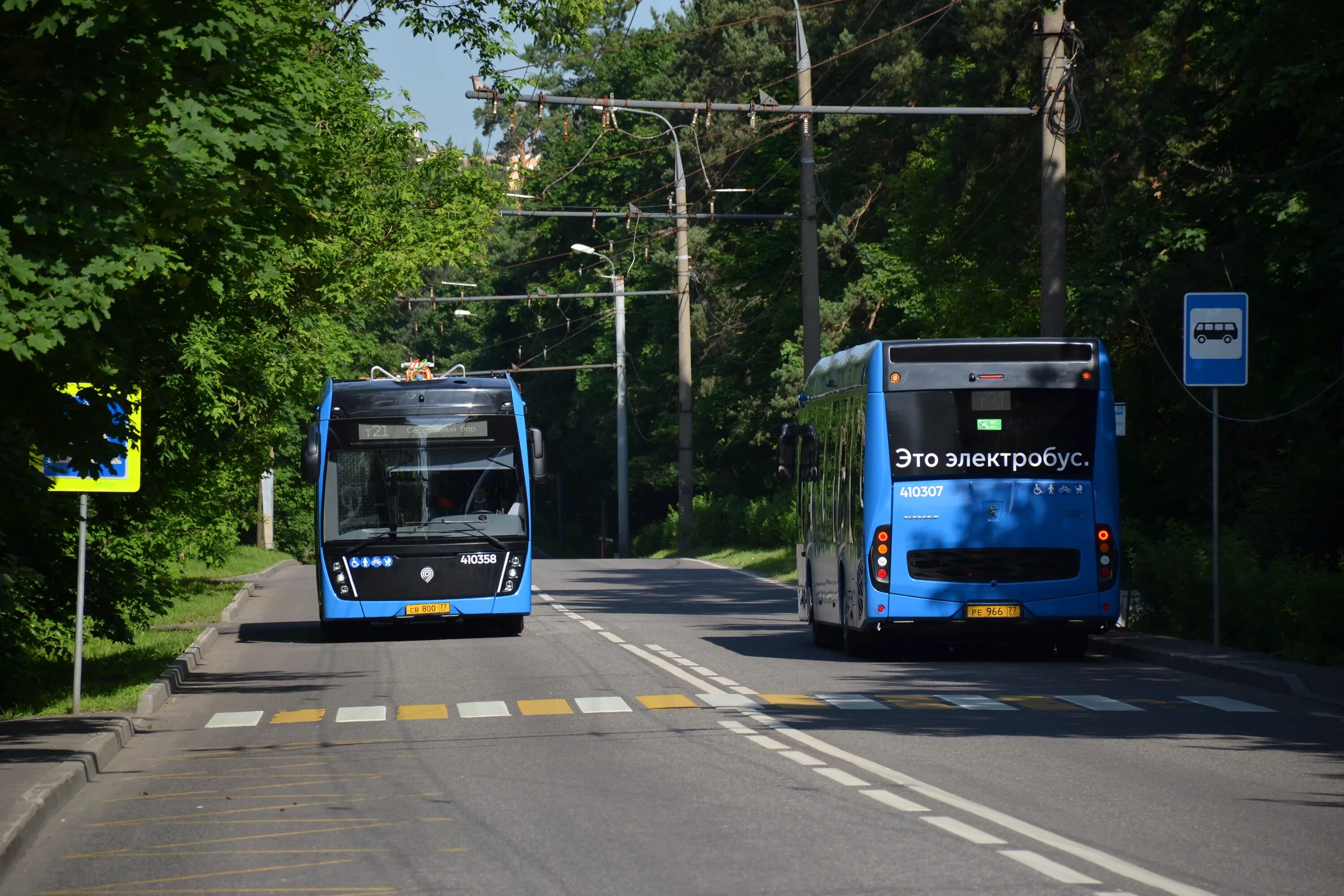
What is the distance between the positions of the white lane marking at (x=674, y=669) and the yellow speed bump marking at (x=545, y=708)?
1.38m

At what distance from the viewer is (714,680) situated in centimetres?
1775

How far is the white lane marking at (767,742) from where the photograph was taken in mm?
12673

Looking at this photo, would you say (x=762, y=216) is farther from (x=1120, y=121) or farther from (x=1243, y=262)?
(x=1243, y=262)

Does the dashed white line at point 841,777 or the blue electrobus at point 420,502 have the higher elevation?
the blue electrobus at point 420,502

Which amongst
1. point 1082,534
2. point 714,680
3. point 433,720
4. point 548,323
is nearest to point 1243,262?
point 1082,534

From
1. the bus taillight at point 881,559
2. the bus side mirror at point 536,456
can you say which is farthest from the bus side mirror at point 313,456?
the bus taillight at point 881,559

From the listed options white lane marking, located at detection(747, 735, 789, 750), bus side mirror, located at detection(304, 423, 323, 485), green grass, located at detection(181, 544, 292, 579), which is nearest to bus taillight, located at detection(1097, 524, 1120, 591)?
white lane marking, located at detection(747, 735, 789, 750)

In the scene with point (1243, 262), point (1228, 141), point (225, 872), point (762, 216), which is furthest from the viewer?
point (762, 216)

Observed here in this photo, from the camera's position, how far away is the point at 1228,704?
1510 centimetres

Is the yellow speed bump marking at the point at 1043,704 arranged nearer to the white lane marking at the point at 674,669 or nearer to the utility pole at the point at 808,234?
the white lane marking at the point at 674,669

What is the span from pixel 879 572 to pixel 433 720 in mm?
5432

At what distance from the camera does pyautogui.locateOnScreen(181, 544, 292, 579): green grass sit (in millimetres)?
43125

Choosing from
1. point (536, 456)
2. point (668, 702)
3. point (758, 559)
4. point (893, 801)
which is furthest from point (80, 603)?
point (758, 559)

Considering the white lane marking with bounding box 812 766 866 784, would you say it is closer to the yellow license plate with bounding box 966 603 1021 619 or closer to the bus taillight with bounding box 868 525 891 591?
the bus taillight with bounding box 868 525 891 591
